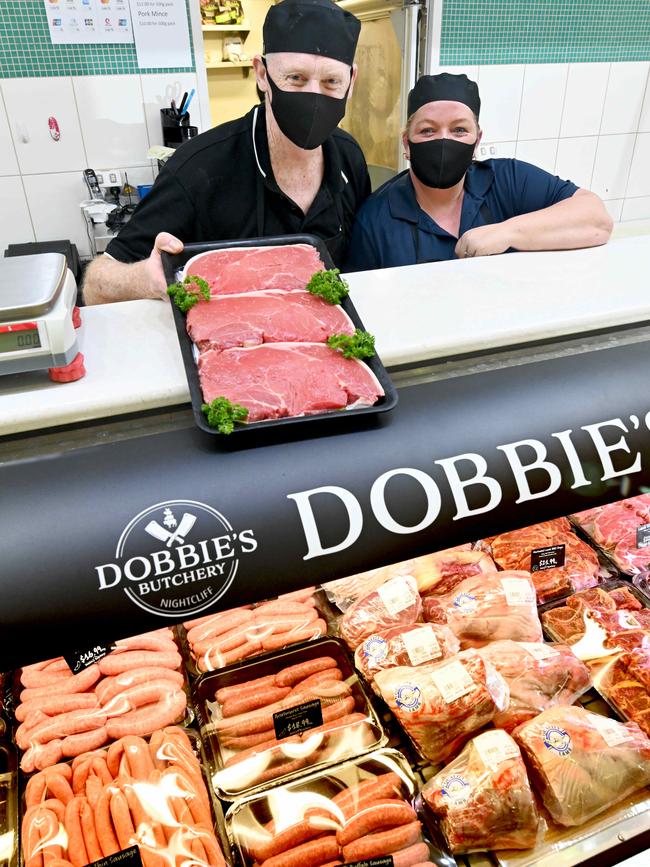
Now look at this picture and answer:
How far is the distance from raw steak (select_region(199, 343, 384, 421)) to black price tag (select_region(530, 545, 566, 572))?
1.07m

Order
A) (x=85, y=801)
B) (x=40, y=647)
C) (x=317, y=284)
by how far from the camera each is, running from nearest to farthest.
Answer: (x=40, y=647), (x=317, y=284), (x=85, y=801)

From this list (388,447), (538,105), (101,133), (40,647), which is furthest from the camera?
(538,105)

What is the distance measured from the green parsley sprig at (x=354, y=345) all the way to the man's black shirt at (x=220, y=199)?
124 centimetres

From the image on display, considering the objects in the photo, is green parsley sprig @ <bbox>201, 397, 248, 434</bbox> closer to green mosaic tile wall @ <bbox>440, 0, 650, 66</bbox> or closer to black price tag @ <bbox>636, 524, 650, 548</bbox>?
black price tag @ <bbox>636, 524, 650, 548</bbox>

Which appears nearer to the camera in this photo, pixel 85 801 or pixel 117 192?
pixel 85 801

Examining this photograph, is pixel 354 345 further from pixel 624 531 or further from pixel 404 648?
pixel 624 531

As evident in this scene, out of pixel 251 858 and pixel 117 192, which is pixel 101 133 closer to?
pixel 117 192

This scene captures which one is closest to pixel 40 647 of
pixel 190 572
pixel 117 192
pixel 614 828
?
pixel 190 572

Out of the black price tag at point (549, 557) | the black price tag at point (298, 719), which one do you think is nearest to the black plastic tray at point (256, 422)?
the black price tag at point (298, 719)

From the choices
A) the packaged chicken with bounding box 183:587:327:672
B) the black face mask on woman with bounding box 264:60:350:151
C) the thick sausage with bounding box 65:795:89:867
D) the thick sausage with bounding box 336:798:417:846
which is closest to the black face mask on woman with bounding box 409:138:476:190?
the black face mask on woman with bounding box 264:60:350:151

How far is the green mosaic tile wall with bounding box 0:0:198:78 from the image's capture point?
3.77 meters

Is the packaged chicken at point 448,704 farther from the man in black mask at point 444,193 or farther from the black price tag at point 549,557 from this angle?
the man in black mask at point 444,193

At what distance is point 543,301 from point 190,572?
1.02 m

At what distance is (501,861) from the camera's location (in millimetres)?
1443
